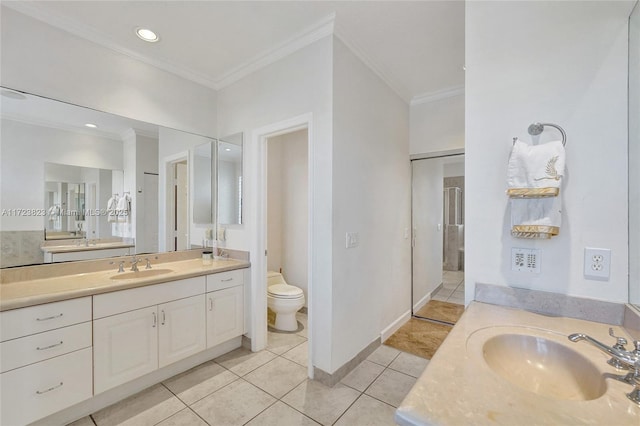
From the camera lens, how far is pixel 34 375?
58.5 inches

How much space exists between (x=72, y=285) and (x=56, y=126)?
1175mm

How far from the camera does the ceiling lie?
1.80m

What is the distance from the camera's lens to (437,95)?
3080 mm

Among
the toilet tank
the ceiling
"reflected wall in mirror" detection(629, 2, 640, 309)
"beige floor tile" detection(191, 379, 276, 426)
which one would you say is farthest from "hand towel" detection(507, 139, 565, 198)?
the toilet tank

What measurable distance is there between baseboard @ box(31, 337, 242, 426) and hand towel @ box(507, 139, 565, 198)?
101 inches

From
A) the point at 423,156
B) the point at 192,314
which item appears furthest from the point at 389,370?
the point at 423,156

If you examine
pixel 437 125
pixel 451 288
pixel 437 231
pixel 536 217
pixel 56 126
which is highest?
pixel 437 125

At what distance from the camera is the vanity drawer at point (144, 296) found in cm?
172

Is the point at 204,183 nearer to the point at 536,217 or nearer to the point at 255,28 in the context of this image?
the point at 255,28

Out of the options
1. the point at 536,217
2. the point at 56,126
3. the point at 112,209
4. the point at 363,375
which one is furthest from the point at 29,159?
the point at 536,217

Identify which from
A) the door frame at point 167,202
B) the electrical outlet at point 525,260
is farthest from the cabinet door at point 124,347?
the electrical outlet at point 525,260

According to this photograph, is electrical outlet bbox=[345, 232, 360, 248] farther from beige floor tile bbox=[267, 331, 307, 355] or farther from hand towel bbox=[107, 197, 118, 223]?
hand towel bbox=[107, 197, 118, 223]

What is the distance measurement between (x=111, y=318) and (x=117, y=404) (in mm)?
628

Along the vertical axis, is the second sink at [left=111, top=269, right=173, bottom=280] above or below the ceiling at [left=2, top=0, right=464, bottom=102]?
below
